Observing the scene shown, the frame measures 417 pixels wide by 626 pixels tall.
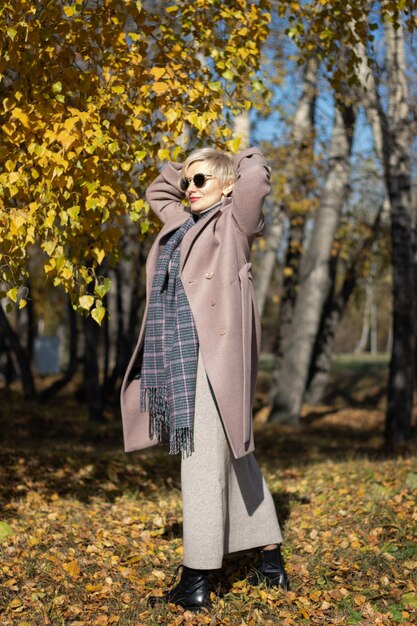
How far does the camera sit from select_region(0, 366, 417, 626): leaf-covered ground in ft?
11.6

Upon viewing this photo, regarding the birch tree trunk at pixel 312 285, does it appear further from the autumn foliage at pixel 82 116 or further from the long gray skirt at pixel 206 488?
the long gray skirt at pixel 206 488

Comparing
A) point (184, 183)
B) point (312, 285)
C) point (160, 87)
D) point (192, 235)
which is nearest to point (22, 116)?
→ point (160, 87)

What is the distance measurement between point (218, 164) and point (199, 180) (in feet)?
0.39

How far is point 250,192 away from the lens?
3.38 meters

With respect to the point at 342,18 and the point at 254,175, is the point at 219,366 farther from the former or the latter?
the point at 342,18

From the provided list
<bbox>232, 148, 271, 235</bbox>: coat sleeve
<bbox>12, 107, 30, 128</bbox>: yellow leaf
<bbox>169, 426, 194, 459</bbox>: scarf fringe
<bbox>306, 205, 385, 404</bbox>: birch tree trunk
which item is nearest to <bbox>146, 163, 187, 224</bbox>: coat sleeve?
<bbox>232, 148, 271, 235</bbox>: coat sleeve

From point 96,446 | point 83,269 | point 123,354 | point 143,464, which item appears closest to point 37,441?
point 96,446

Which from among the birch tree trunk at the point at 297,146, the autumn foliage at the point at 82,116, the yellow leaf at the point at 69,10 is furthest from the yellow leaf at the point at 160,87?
the birch tree trunk at the point at 297,146

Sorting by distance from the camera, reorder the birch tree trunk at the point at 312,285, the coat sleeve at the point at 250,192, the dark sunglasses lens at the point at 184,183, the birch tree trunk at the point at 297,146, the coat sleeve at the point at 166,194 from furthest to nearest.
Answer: the birch tree trunk at the point at 297,146
the birch tree trunk at the point at 312,285
the coat sleeve at the point at 166,194
the dark sunglasses lens at the point at 184,183
the coat sleeve at the point at 250,192

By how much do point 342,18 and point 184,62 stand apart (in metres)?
1.25

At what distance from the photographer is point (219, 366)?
3.39m

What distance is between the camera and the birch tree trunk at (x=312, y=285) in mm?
11938

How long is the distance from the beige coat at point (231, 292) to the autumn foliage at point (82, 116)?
667 millimetres

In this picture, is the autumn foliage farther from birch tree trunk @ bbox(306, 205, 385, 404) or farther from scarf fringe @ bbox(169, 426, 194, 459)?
birch tree trunk @ bbox(306, 205, 385, 404)
